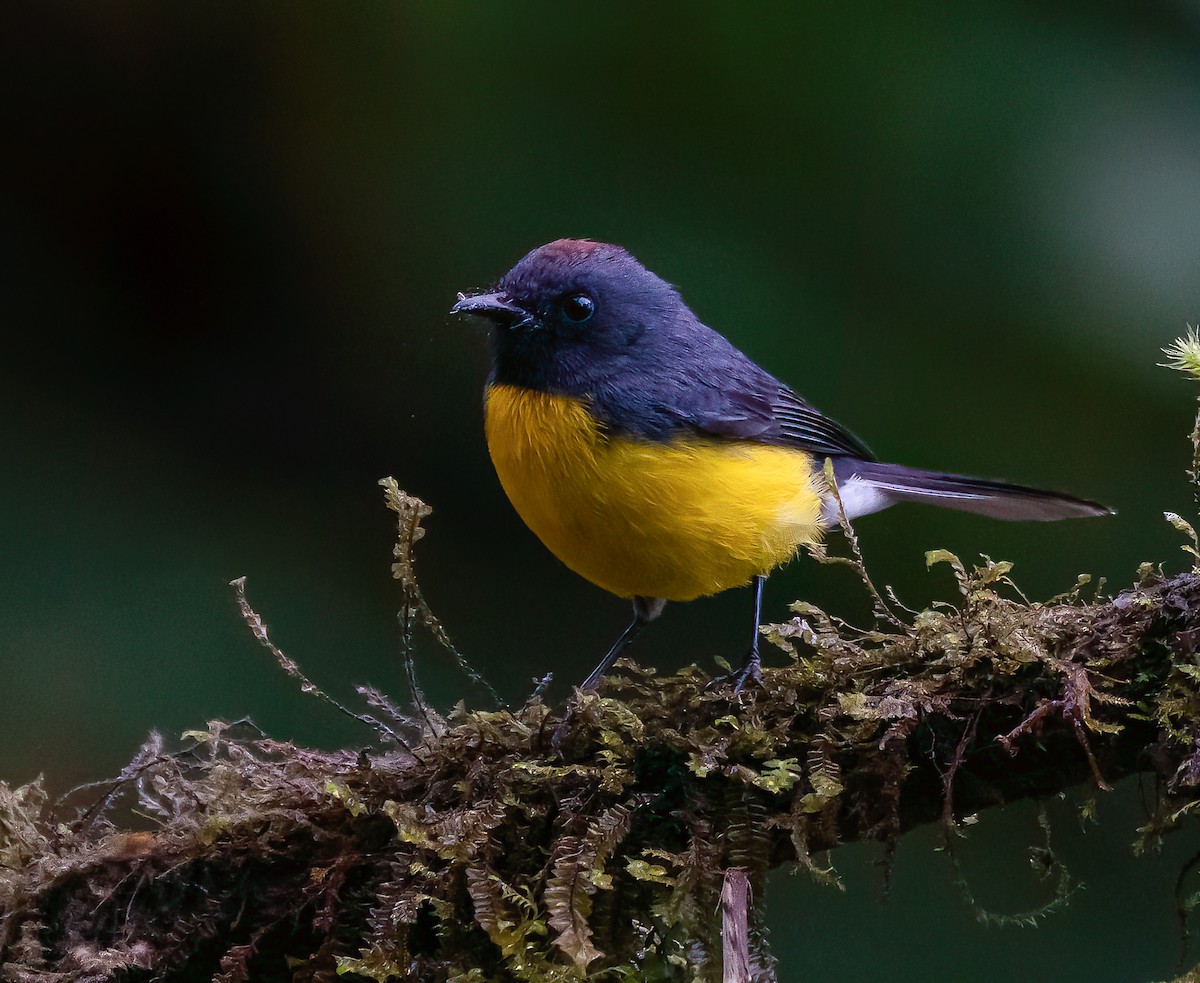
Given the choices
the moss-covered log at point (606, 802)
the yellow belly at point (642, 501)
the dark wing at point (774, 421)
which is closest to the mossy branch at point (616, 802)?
the moss-covered log at point (606, 802)

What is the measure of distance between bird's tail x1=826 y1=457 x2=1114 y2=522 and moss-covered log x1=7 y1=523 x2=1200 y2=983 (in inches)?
33.7

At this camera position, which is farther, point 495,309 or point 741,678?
point 495,309

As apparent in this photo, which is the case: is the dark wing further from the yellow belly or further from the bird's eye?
the bird's eye

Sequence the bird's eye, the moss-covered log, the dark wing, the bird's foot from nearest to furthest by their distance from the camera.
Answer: the moss-covered log → the bird's foot → the dark wing → the bird's eye

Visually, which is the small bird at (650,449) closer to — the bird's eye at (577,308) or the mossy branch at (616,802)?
the bird's eye at (577,308)

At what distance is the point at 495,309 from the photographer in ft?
9.93


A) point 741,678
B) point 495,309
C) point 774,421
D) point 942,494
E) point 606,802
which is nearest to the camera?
point 606,802

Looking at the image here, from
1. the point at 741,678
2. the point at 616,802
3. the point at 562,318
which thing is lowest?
the point at 616,802

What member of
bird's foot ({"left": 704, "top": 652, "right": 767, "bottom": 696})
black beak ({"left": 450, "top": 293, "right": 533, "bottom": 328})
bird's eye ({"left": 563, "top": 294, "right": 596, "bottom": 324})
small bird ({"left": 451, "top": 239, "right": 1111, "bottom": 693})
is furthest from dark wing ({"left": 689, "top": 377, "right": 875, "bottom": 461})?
bird's foot ({"left": 704, "top": 652, "right": 767, "bottom": 696})

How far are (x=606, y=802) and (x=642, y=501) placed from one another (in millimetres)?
796

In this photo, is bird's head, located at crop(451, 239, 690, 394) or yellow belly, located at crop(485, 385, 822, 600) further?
bird's head, located at crop(451, 239, 690, 394)

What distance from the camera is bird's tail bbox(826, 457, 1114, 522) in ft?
10.00

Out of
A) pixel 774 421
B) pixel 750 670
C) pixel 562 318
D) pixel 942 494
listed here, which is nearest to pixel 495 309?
pixel 562 318

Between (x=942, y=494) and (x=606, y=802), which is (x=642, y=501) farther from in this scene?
(x=942, y=494)
